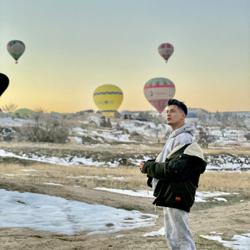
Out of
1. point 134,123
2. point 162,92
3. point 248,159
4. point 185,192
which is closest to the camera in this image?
point 185,192

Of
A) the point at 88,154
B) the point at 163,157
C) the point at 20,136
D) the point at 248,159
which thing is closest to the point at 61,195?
the point at 163,157

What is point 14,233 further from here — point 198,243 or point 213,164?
point 213,164

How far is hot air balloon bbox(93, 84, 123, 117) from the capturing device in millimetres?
89062

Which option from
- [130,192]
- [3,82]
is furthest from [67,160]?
[3,82]

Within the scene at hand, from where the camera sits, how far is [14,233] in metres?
9.81

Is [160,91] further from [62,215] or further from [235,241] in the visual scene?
[235,241]

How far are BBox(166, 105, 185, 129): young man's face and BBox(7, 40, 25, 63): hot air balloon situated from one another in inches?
2968

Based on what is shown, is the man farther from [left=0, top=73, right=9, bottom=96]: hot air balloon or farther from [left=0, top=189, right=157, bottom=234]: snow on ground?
[left=0, top=189, right=157, bottom=234]: snow on ground

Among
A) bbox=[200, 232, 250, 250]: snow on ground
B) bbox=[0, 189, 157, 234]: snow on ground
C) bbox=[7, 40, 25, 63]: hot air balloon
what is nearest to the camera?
bbox=[200, 232, 250, 250]: snow on ground

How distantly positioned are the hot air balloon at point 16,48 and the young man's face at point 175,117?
247 ft

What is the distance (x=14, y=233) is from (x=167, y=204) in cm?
→ 558

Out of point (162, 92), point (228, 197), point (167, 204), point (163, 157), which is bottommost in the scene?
point (228, 197)

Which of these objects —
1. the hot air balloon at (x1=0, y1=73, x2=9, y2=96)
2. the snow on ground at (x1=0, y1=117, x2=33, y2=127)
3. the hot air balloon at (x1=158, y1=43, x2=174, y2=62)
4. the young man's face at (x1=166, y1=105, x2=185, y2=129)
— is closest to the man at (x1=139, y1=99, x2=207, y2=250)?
the young man's face at (x1=166, y1=105, x2=185, y2=129)

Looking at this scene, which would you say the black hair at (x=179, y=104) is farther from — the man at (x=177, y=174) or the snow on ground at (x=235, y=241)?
the snow on ground at (x=235, y=241)
